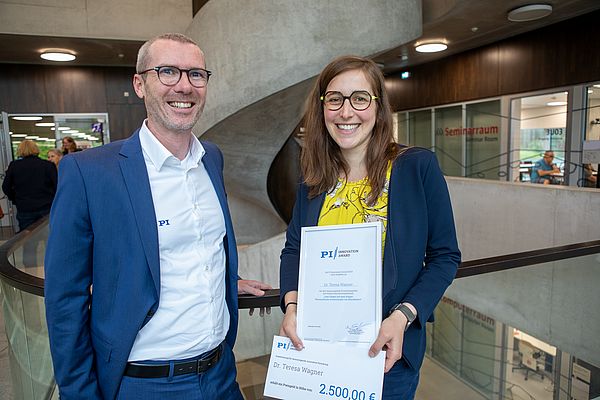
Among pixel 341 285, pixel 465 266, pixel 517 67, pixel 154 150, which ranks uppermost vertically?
pixel 517 67

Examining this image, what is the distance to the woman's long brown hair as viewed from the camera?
1.37 meters

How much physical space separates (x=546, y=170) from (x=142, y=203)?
30.5 feet

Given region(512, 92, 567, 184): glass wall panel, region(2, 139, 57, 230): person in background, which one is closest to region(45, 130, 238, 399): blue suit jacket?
region(2, 139, 57, 230): person in background

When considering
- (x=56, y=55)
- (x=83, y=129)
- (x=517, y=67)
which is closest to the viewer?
(x=56, y=55)

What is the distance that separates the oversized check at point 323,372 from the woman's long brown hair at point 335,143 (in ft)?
1.51

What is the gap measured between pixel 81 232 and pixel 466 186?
6.46m

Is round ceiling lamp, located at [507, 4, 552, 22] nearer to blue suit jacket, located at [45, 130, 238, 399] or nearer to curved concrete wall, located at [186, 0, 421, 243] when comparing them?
curved concrete wall, located at [186, 0, 421, 243]

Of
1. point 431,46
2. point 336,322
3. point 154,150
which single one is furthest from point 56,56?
point 336,322

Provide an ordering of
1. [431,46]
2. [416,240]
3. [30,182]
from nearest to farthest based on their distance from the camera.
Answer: [416,240] < [30,182] < [431,46]

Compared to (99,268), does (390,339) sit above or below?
below

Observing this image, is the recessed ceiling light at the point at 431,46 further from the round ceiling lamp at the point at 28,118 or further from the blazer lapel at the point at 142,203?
the blazer lapel at the point at 142,203

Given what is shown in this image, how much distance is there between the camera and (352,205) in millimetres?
1418

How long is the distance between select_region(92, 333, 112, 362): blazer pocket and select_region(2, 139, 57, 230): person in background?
17.4 feet

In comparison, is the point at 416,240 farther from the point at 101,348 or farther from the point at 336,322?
the point at 101,348
